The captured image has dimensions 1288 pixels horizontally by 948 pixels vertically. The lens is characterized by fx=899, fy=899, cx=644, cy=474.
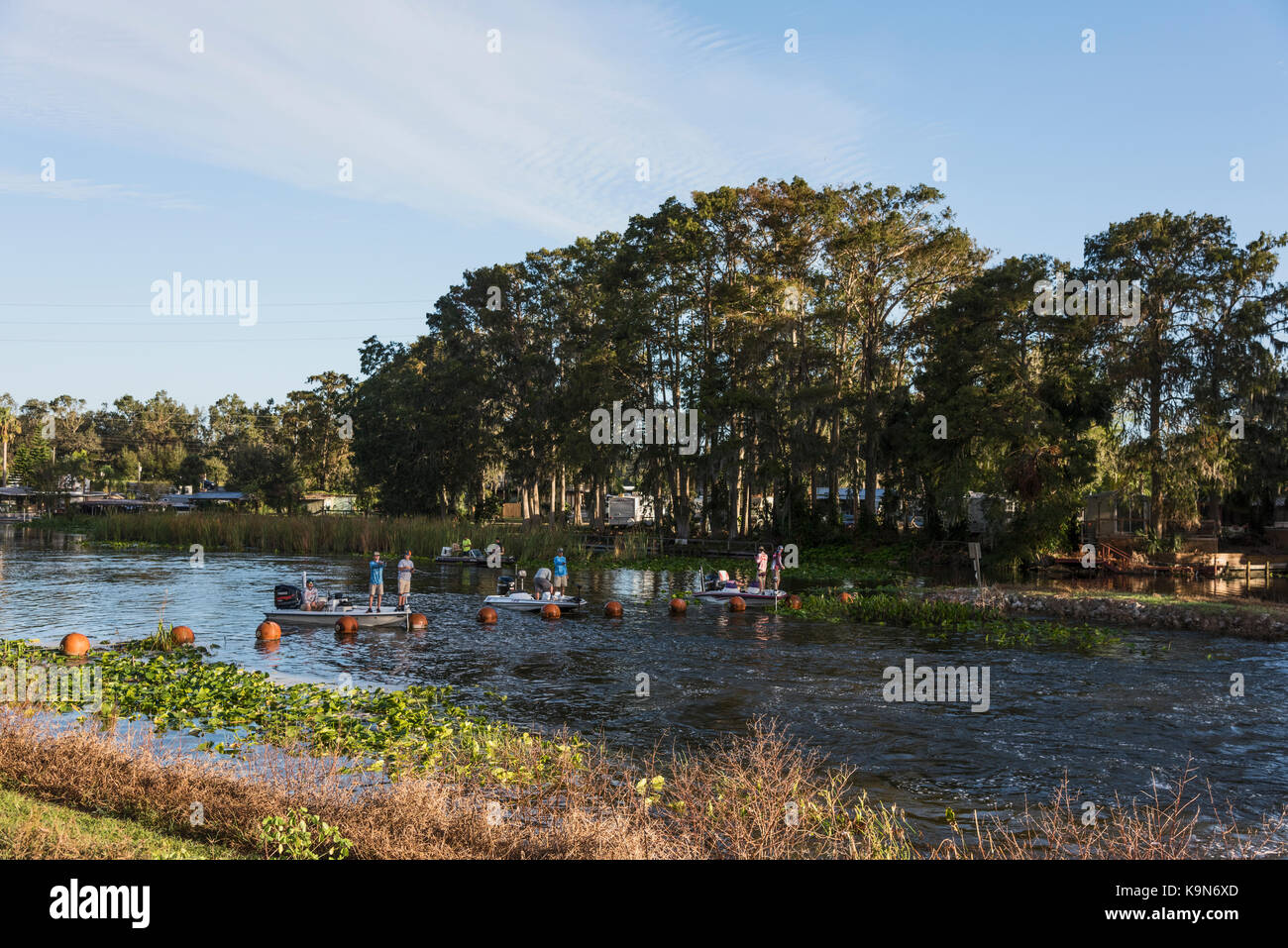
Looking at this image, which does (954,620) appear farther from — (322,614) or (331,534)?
(331,534)

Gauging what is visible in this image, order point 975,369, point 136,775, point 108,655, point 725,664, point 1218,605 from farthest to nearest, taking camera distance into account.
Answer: point 975,369 → point 1218,605 → point 725,664 → point 108,655 → point 136,775

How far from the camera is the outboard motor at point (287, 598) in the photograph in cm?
2853

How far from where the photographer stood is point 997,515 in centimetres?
4822

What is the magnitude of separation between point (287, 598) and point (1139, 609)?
2854 centimetres

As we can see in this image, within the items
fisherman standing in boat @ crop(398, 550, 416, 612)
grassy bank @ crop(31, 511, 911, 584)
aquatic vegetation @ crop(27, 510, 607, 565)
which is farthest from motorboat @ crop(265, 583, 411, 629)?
aquatic vegetation @ crop(27, 510, 607, 565)

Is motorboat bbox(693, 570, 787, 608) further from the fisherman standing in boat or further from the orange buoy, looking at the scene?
the orange buoy

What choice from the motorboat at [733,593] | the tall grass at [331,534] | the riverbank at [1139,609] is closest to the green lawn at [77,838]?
the motorboat at [733,593]

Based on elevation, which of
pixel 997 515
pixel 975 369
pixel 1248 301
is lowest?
pixel 997 515

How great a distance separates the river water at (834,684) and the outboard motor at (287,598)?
122 cm

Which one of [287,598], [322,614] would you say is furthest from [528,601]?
[287,598]
